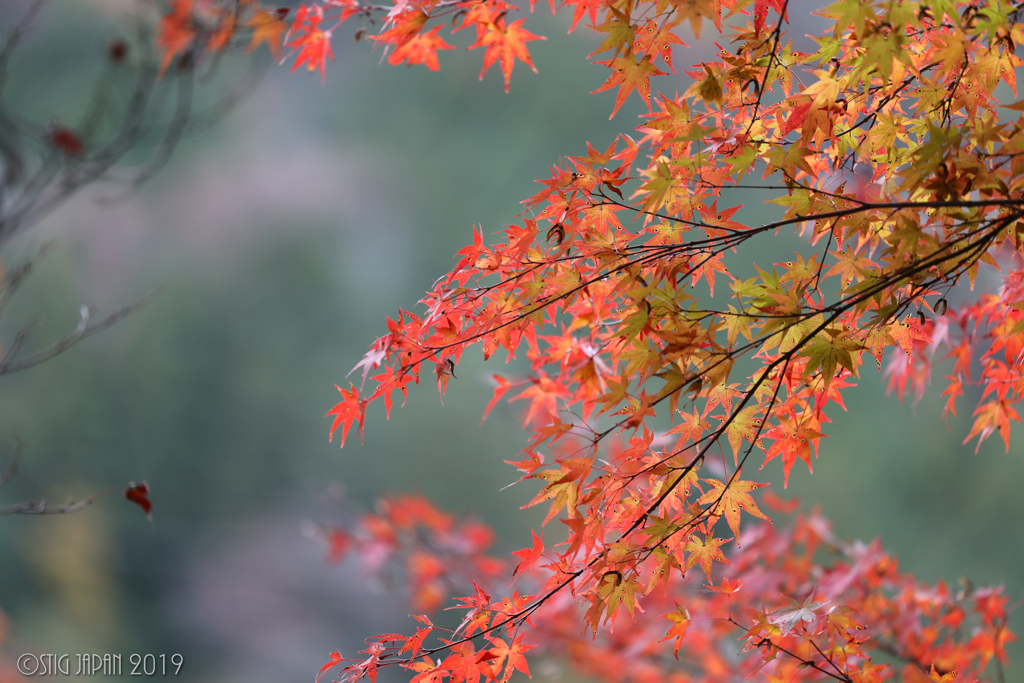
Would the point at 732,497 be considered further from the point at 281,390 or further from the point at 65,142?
the point at 281,390

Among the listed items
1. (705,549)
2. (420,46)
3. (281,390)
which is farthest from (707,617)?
(281,390)

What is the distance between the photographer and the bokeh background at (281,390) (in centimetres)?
440

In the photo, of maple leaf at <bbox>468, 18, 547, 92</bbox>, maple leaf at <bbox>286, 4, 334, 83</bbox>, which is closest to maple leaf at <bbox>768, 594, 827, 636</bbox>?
maple leaf at <bbox>468, 18, 547, 92</bbox>

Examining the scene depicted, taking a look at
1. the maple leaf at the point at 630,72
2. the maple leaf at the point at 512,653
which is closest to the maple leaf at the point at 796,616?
the maple leaf at the point at 512,653

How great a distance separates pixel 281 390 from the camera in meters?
5.09

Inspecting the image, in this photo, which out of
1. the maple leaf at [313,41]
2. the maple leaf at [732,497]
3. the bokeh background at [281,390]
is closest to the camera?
the maple leaf at [732,497]

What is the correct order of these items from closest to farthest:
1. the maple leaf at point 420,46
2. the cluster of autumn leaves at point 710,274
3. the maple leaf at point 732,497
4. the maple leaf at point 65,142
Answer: the cluster of autumn leaves at point 710,274 < the maple leaf at point 732,497 < the maple leaf at point 420,46 < the maple leaf at point 65,142

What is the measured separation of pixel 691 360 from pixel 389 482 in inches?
174

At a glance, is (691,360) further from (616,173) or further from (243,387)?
(243,387)

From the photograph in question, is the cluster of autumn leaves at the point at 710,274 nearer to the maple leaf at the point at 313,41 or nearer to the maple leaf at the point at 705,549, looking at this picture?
the maple leaf at the point at 705,549

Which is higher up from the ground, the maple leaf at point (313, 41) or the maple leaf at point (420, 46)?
the maple leaf at point (313, 41)

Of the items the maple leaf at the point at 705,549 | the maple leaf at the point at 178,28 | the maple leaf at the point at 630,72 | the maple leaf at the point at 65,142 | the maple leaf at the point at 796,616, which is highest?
the maple leaf at the point at 178,28

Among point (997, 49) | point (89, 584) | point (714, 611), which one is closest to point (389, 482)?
point (89, 584)

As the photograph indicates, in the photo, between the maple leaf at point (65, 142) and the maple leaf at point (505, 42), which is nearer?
the maple leaf at point (505, 42)
